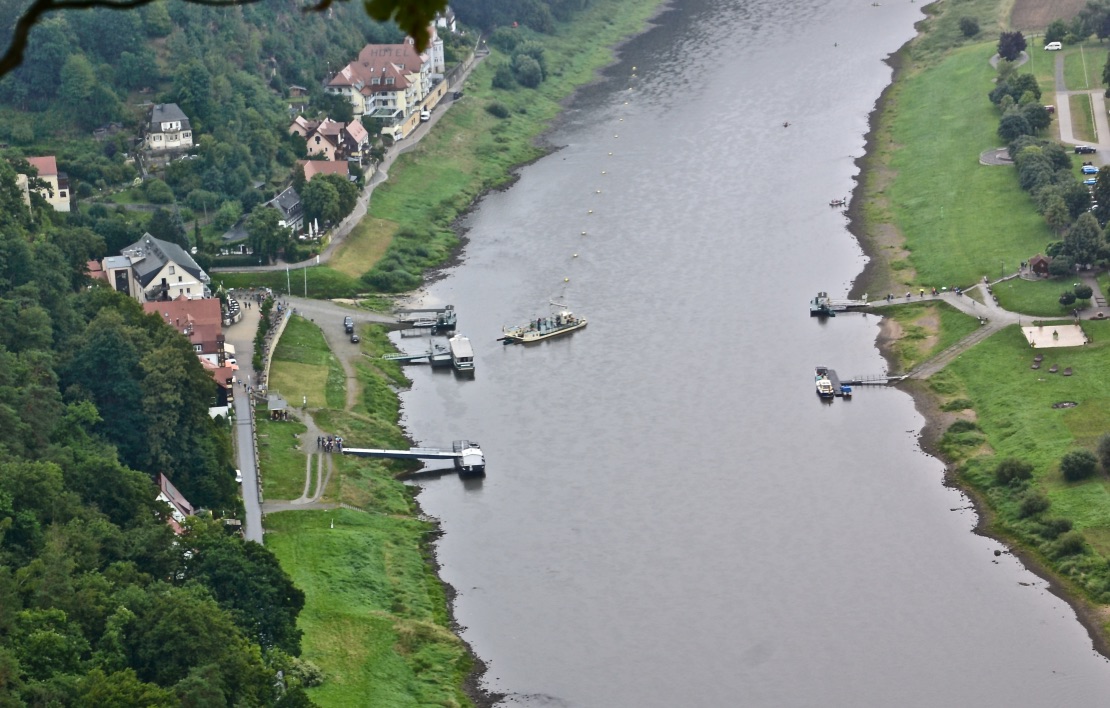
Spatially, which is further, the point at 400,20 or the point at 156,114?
the point at 156,114

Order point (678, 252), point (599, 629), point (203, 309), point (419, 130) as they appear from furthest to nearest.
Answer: point (419, 130), point (678, 252), point (203, 309), point (599, 629)

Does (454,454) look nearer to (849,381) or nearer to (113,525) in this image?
(849,381)

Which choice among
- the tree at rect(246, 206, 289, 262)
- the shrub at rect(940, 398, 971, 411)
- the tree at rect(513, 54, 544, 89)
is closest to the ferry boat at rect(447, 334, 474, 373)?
the tree at rect(246, 206, 289, 262)

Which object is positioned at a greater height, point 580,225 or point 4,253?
point 580,225

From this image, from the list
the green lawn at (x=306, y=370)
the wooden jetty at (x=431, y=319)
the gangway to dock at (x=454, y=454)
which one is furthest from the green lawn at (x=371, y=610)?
the wooden jetty at (x=431, y=319)

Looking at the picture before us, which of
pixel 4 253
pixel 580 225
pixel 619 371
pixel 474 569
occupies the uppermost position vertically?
pixel 580 225

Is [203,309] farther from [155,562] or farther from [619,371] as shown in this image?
[155,562]

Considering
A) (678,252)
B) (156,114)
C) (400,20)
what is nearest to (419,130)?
(156,114)

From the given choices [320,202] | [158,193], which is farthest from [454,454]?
[158,193]
